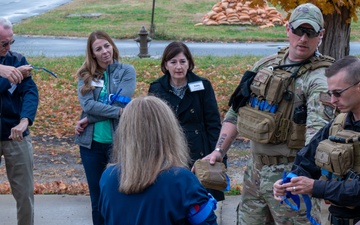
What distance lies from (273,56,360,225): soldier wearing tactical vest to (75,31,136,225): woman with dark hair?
233cm

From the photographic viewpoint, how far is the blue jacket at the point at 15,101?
5.58m

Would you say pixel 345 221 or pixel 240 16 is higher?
pixel 345 221

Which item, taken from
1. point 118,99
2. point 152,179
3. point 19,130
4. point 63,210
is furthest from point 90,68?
point 152,179

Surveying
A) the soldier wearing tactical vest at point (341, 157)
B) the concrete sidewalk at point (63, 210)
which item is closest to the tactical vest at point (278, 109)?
the soldier wearing tactical vest at point (341, 157)

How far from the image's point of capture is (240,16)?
28031 mm

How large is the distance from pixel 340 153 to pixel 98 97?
8.99 feet

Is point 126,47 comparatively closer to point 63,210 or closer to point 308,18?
point 63,210

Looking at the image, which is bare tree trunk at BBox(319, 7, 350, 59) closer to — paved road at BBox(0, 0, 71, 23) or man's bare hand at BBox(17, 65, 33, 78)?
man's bare hand at BBox(17, 65, 33, 78)

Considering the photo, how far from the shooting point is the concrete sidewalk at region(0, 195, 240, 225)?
6523 mm

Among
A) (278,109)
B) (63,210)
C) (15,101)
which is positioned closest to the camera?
(278,109)

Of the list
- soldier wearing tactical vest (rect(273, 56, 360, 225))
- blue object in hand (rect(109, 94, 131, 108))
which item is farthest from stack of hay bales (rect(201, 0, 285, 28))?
soldier wearing tactical vest (rect(273, 56, 360, 225))

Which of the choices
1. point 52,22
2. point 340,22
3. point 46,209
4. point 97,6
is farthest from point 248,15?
point 46,209

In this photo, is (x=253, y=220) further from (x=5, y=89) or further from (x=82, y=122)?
(x=5, y=89)

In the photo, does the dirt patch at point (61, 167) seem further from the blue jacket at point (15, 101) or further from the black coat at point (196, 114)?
the black coat at point (196, 114)
